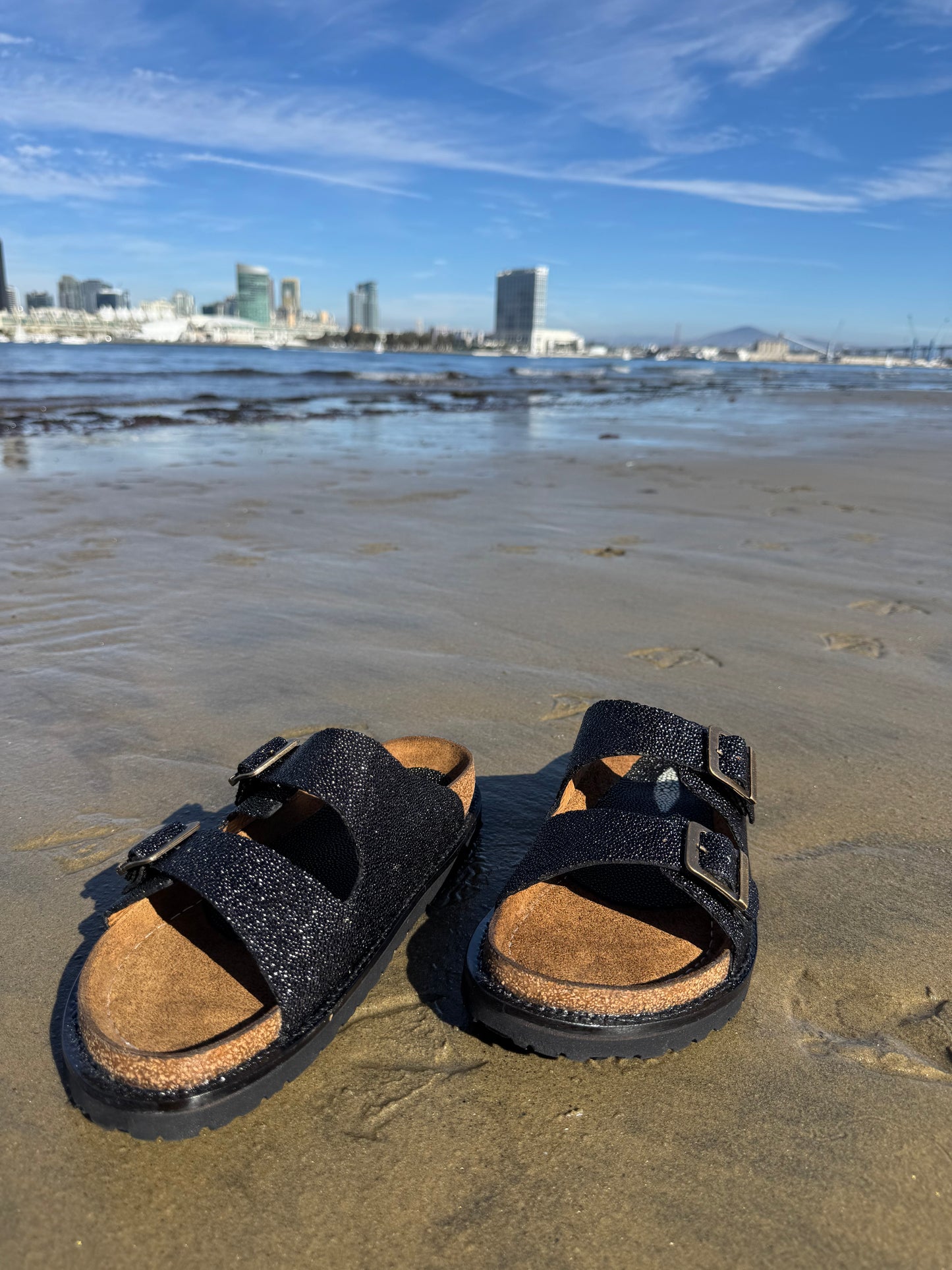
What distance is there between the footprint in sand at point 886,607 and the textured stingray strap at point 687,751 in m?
2.37

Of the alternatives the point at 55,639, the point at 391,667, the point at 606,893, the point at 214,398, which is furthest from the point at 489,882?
the point at 214,398

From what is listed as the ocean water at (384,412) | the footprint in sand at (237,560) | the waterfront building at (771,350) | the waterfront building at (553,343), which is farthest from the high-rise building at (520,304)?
the footprint in sand at (237,560)

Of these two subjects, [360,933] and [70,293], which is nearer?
[360,933]

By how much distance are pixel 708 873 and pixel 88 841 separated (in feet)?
4.75

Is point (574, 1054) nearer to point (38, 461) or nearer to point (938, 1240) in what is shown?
point (938, 1240)

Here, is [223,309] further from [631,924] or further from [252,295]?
[631,924]

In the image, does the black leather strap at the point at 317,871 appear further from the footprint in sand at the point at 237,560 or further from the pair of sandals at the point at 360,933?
the footprint in sand at the point at 237,560

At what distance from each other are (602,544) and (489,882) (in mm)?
3585

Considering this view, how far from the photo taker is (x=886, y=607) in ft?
12.6

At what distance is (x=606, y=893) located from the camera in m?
1.58

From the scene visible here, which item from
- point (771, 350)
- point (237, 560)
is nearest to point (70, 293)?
point (771, 350)

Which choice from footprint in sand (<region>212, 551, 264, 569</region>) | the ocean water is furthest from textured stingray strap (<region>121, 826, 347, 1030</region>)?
the ocean water

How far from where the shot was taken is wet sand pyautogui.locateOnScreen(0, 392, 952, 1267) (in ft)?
3.62

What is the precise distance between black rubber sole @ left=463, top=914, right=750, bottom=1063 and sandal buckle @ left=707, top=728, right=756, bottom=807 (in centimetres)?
43
